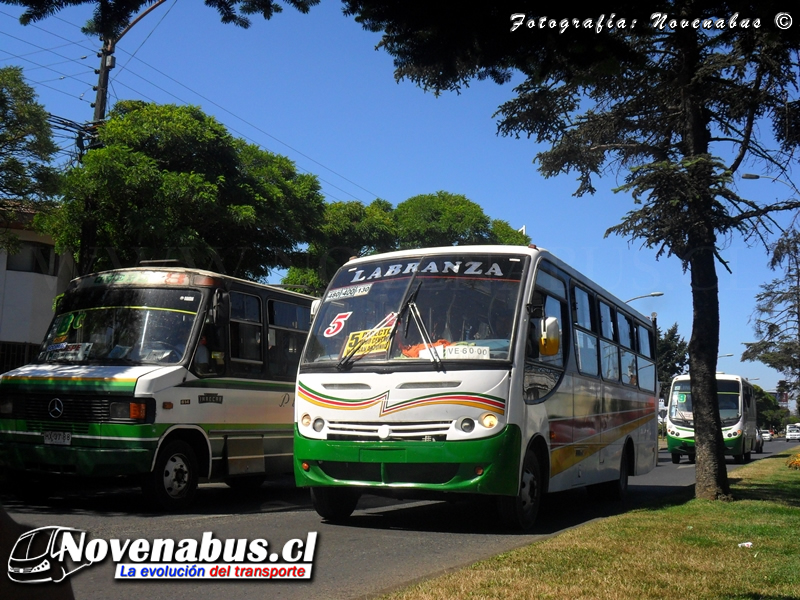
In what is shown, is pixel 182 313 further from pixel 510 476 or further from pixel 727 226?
pixel 727 226

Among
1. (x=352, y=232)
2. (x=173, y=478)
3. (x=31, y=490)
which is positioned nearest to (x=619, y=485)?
(x=173, y=478)

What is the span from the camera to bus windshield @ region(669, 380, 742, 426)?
3152cm

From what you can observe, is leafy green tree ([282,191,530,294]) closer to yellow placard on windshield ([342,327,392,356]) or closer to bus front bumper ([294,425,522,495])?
yellow placard on windshield ([342,327,392,356])

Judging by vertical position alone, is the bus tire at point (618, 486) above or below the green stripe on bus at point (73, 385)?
Result: below

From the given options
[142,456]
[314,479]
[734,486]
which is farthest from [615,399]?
[142,456]

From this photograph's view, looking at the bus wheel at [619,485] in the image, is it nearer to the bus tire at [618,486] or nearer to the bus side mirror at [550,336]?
the bus tire at [618,486]

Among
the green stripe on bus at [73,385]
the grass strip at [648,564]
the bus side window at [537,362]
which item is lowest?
the grass strip at [648,564]

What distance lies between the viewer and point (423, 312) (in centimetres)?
929

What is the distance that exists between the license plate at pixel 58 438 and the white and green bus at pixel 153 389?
12 millimetres

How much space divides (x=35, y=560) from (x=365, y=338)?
24.3 feet

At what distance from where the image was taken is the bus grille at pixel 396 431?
862 centimetres

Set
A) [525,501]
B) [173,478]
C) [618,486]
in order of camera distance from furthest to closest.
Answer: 1. [618,486]
2. [173,478]
3. [525,501]

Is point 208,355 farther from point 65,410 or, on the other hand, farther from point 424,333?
point 424,333

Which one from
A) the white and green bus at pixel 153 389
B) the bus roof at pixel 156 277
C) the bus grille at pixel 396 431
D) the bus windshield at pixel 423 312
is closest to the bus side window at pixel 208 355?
the white and green bus at pixel 153 389
